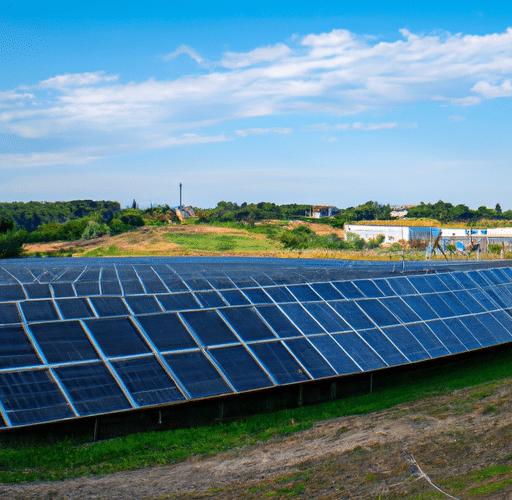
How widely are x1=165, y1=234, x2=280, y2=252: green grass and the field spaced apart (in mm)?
64129

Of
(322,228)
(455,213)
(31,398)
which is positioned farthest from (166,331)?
(455,213)

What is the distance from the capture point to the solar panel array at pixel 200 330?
1812 cm

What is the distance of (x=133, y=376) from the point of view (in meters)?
18.9

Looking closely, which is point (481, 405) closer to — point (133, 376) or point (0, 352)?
point (133, 376)

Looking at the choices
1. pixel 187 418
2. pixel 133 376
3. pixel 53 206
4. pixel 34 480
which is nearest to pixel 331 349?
pixel 187 418

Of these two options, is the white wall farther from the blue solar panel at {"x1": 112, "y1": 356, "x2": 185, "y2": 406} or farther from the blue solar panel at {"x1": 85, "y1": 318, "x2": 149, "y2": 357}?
the blue solar panel at {"x1": 112, "y1": 356, "x2": 185, "y2": 406}

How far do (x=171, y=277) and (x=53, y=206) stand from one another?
136 meters

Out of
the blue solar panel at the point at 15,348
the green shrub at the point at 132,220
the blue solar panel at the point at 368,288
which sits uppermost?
the green shrub at the point at 132,220

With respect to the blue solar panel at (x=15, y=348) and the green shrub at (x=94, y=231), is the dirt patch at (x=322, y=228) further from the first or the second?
the blue solar panel at (x=15, y=348)

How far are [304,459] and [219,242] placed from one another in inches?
2991

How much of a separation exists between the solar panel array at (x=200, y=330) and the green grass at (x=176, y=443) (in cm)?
118

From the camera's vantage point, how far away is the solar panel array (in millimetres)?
18125

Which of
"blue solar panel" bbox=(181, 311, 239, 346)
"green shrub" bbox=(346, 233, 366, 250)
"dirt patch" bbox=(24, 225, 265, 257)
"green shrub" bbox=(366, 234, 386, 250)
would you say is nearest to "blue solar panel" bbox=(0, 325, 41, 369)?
"blue solar panel" bbox=(181, 311, 239, 346)

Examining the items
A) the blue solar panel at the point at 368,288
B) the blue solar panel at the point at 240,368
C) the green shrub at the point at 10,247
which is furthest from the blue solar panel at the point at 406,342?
the green shrub at the point at 10,247
